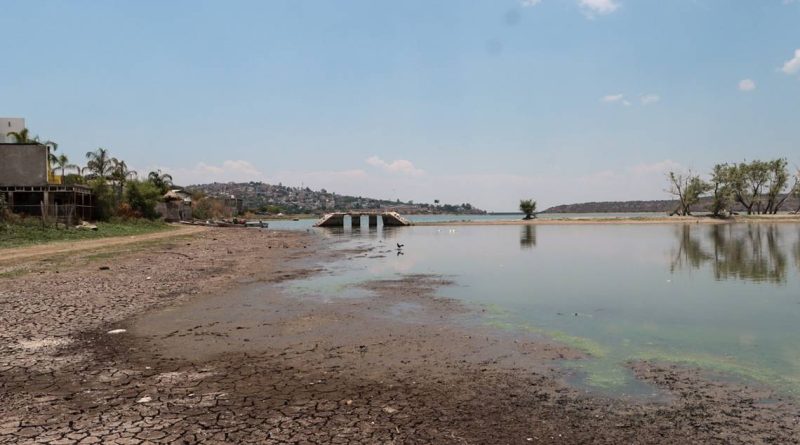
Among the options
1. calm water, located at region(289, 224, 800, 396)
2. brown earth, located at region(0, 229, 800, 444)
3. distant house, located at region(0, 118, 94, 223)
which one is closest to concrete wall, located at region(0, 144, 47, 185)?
distant house, located at region(0, 118, 94, 223)

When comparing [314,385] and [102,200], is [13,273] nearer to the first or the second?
[314,385]

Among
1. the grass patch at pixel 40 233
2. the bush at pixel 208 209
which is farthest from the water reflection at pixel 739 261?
the bush at pixel 208 209

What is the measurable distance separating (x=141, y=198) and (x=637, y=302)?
203ft

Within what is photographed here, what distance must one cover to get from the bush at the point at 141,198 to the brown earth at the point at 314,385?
52944 mm

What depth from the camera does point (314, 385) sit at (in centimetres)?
765

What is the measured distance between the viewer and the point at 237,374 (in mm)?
8180

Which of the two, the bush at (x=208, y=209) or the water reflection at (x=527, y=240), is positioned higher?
the bush at (x=208, y=209)

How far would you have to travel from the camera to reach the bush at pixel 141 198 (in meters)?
62.9

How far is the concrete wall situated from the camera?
148ft

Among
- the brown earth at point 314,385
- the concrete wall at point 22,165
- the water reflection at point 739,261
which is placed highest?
the concrete wall at point 22,165

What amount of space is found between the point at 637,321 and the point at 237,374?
31.9 feet

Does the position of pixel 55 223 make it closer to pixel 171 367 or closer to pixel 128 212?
pixel 128 212

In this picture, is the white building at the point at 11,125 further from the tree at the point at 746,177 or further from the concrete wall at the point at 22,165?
the tree at the point at 746,177

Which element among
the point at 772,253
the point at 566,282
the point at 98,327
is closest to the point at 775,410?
the point at 98,327
